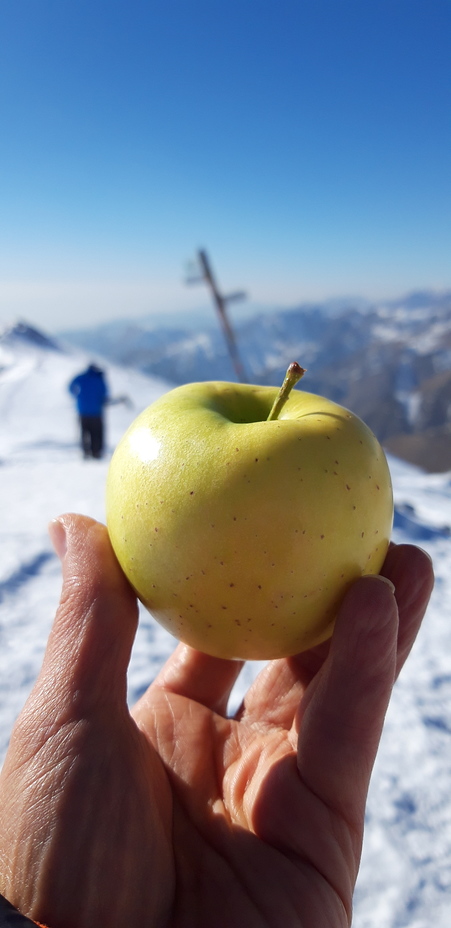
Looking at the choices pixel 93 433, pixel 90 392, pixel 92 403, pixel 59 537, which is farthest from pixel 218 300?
pixel 59 537

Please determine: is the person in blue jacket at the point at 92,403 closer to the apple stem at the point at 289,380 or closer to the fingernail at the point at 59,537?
the fingernail at the point at 59,537

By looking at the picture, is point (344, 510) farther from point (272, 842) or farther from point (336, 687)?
point (272, 842)

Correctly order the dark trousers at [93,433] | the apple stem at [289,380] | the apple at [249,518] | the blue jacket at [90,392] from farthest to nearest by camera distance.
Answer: the dark trousers at [93,433]
the blue jacket at [90,392]
the apple stem at [289,380]
the apple at [249,518]

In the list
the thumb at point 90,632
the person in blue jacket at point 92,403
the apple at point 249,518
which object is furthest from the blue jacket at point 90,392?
the apple at point 249,518

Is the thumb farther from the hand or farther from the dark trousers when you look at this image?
the dark trousers

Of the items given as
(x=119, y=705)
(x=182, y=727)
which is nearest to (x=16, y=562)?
(x=182, y=727)

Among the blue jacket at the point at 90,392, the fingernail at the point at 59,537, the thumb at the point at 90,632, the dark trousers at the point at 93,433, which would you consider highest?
the fingernail at the point at 59,537

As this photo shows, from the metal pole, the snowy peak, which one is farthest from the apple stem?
the snowy peak
